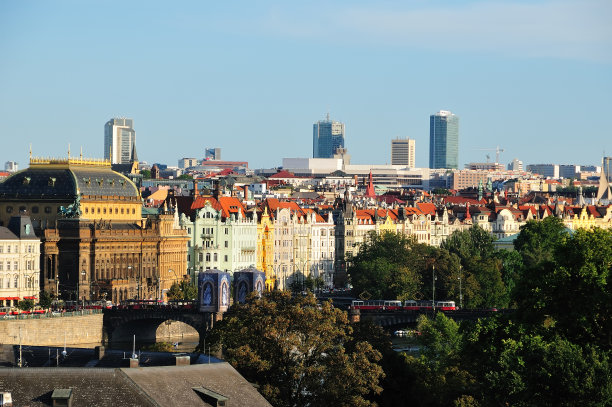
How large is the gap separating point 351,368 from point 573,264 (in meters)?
11.8

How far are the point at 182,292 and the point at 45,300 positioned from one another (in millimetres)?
22136

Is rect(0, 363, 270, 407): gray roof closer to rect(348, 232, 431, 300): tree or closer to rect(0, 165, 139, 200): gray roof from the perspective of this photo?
rect(348, 232, 431, 300): tree

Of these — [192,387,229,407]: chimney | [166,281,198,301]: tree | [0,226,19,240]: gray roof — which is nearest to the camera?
[192,387,229,407]: chimney

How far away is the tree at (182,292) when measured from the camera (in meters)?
182

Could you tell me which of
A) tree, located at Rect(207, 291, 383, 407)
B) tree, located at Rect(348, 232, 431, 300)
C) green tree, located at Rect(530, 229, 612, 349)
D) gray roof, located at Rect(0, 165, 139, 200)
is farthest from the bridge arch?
green tree, located at Rect(530, 229, 612, 349)

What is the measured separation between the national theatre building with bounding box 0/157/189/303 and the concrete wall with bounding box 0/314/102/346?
20853 millimetres

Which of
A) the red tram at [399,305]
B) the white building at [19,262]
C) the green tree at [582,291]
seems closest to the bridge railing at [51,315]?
the white building at [19,262]

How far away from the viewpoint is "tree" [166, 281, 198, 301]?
18150 centimetres

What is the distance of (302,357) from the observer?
3885 inches

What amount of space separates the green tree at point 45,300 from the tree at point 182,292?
13977mm

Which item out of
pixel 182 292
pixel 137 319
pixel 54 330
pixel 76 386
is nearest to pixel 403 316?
pixel 137 319

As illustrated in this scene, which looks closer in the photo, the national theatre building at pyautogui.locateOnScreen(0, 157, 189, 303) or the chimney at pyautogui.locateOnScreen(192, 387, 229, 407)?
the chimney at pyautogui.locateOnScreen(192, 387, 229, 407)

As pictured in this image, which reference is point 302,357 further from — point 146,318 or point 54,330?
point 146,318

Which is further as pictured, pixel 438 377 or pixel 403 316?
pixel 403 316
